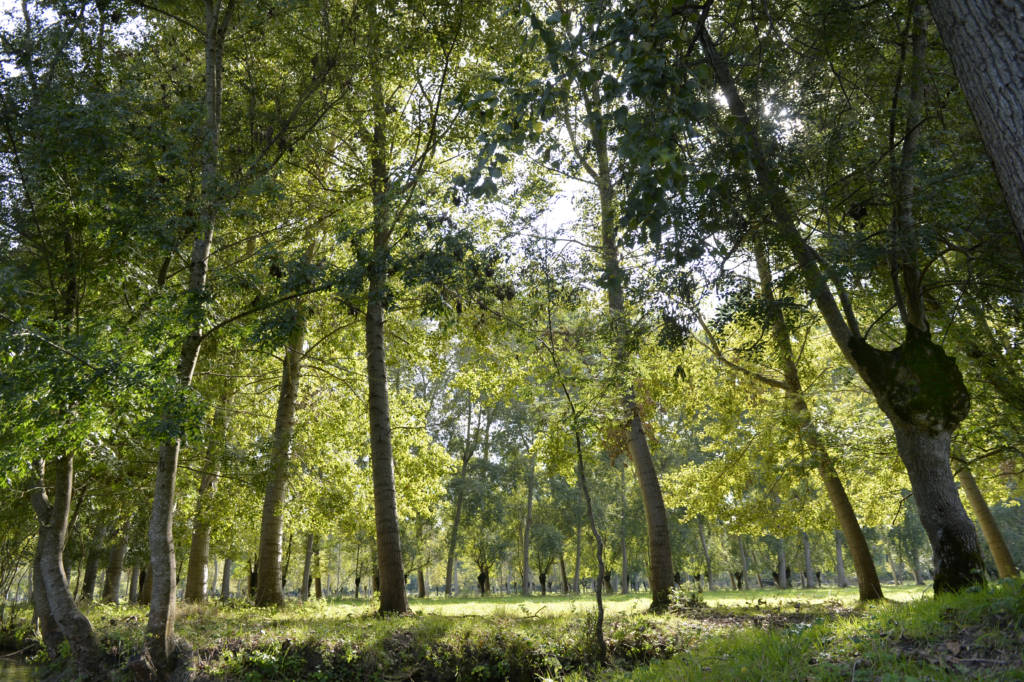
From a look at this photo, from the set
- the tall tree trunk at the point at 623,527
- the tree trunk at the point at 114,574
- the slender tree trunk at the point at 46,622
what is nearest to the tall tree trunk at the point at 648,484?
the slender tree trunk at the point at 46,622

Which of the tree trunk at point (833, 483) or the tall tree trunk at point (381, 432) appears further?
the tree trunk at point (833, 483)

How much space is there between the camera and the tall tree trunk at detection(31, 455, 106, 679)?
9.56 meters

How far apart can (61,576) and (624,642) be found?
395 inches

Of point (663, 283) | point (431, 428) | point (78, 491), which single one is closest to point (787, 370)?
point (663, 283)

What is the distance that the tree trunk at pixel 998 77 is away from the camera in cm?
338

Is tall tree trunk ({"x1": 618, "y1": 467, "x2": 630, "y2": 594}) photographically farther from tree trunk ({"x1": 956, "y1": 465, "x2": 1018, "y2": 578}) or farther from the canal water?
the canal water

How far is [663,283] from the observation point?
870cm

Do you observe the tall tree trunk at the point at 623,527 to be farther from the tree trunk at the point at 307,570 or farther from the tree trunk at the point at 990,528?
the tree trunk at the point at 990,528

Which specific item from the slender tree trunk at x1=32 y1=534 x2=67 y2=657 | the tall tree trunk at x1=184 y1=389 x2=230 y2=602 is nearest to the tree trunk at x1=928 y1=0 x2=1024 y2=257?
the tall tree trunk at x1=184 y1=389 x2=230 y2=602

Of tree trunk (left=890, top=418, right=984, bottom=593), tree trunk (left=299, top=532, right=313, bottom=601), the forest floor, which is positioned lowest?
tree trunk (left=299, top=532, right=313, bottom=601)

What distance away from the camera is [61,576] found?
32.7ft

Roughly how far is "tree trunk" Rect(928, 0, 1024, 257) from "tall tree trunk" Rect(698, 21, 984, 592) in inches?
154

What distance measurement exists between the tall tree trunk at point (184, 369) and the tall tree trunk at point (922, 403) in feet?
28.2

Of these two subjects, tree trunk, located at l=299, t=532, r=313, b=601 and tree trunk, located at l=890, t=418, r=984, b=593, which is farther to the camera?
tree trunk, located at l=299, t=532, r=313, b=601
